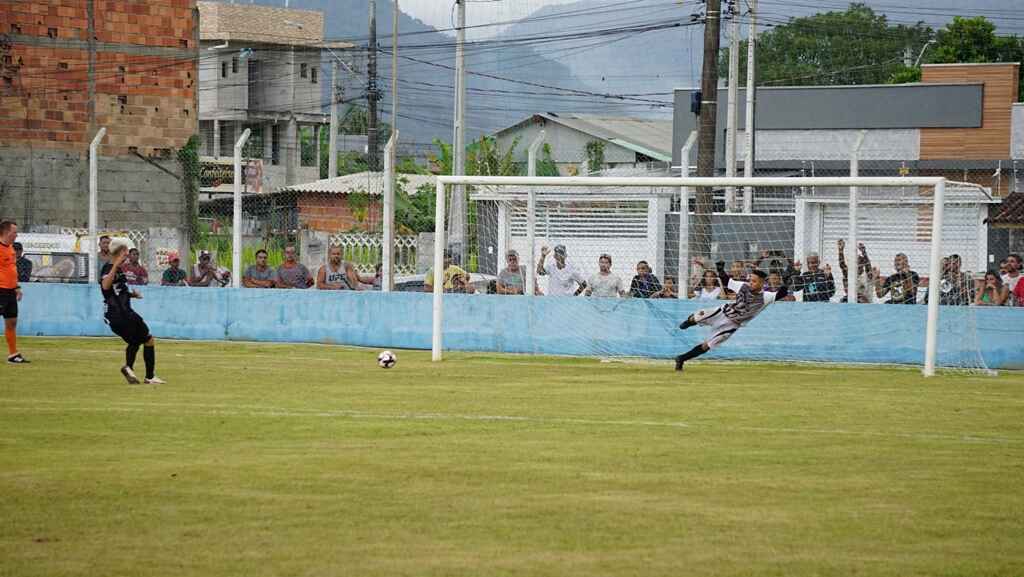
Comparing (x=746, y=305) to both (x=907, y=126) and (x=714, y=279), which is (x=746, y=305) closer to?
(x=714, y=279)

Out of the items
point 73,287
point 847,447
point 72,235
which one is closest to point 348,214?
point 72,235

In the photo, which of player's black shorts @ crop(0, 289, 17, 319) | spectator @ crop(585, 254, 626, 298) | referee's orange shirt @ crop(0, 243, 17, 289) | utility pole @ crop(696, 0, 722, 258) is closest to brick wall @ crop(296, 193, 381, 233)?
utility pole @ crop(696, 0, 722, 258)

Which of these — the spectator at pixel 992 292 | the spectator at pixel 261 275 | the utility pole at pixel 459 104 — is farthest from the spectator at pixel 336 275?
the utility pole at pixel 459 104

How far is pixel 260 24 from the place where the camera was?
8838 cm

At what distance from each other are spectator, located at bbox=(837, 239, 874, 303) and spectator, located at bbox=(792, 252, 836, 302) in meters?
0.28

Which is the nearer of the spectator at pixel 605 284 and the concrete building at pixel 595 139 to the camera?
the spectator at pixel 605 284

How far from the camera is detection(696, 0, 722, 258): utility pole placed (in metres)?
25.0

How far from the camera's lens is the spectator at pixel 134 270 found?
25.1 m

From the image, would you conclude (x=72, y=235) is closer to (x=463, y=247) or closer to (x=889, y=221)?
(x=463, y=247)

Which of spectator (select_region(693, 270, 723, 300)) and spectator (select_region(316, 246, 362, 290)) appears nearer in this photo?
spectator (select_region(693, 270, 723, 300))

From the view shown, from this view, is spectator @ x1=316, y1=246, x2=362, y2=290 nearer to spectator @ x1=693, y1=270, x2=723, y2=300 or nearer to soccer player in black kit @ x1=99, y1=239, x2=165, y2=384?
spectator @ x1=693, y1=270, x2=723, y2=300

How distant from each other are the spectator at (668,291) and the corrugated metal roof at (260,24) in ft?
211

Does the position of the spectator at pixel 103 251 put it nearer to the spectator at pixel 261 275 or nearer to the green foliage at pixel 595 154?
the spectator at pixel 261 275

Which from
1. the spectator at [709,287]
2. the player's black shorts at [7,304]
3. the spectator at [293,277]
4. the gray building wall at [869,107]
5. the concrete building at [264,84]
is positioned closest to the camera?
the player's black shorts at [7,304]
